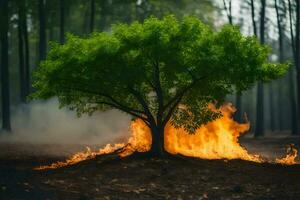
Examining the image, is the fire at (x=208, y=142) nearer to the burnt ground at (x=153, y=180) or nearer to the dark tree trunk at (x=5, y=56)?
the burnt ground at (x=153, y=180)

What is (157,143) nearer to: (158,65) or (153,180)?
(158,65)

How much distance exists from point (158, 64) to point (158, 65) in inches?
1.8

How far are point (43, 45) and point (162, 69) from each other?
18.9 metres

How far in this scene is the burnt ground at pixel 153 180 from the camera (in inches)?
529

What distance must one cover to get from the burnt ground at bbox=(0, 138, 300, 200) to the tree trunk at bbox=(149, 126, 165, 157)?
57cm

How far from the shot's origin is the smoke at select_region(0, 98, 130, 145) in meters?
31.4

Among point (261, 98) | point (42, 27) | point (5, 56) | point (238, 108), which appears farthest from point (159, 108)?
point (238, 108)

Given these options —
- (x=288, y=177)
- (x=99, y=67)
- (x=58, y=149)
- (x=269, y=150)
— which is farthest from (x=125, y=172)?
(x=269, y=150)

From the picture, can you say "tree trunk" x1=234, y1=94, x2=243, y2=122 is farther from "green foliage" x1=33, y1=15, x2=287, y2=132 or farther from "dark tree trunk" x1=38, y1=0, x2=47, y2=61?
"green foliage" x1=33, y1=15, x2=287, y2=132

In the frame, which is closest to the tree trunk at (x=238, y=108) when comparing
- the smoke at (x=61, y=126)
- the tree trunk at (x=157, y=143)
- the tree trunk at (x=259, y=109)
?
the tree trunk at (x=259, y=109)

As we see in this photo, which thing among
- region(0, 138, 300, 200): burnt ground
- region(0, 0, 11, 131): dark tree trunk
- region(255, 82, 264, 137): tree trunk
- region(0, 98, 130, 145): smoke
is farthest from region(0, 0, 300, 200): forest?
region(255, 82, 264, 137): tree trunk

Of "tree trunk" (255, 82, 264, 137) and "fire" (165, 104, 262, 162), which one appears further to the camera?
"tree trunk" (255, 82, 264, 137)

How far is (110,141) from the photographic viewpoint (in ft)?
97.7

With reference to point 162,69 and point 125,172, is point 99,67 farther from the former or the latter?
point 125,172
